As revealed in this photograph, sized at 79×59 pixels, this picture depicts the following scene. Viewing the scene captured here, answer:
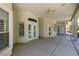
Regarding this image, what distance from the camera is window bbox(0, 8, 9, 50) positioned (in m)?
4.62

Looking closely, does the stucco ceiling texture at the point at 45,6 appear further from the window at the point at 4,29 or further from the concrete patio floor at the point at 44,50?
the concrete patio floor at the point at 44,50

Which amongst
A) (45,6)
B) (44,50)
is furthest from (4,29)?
(45,6)

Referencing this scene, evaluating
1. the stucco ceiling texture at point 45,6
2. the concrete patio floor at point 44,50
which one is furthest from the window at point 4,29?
the stucco ceiling texture at point 45,6

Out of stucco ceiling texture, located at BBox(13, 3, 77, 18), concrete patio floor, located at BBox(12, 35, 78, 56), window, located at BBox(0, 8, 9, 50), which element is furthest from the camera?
stucco ceiling texture, located at BBox(13, 3, 77, 18)

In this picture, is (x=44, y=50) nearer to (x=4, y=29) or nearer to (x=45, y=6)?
(x=4, y=29)

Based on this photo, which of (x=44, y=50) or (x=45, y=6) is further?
(x=45, y=6)

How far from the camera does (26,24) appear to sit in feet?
33.1

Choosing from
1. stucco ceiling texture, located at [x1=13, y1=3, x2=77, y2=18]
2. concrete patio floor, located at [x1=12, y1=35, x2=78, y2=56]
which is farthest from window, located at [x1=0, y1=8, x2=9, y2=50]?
stucco ceiling texture, located at [x1=13, y1=3, x2=77, y2=18]

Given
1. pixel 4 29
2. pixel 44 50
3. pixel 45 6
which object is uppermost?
pixel 45 6

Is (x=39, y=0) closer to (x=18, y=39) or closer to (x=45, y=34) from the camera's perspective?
(x=18, y=39)

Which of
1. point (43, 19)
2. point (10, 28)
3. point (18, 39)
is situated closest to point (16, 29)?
point (18, 39)

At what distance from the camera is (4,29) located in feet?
16.2

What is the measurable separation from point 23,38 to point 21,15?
2079mm

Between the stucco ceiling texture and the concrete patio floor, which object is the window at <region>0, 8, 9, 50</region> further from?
the stucco ceiling texture
